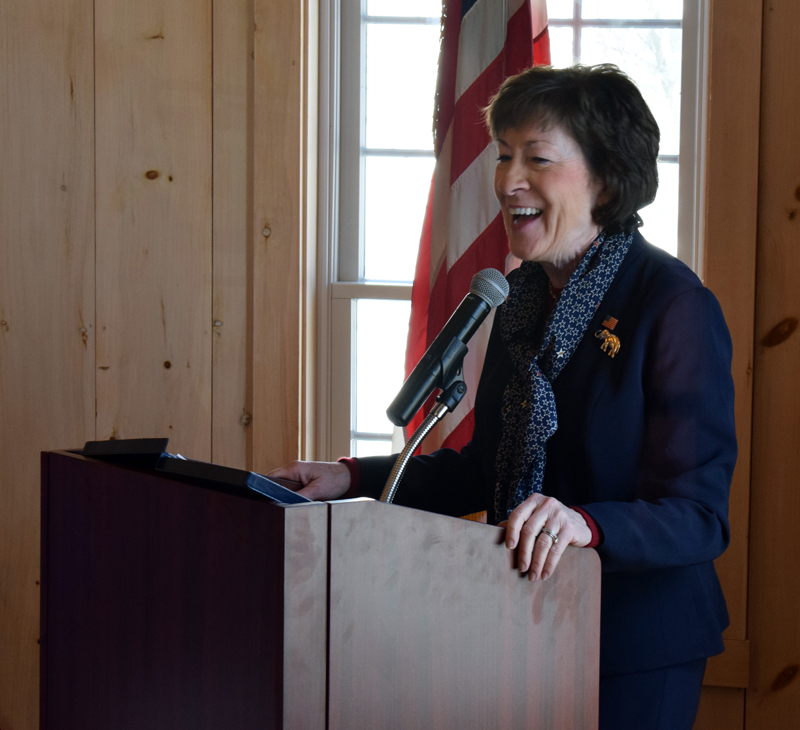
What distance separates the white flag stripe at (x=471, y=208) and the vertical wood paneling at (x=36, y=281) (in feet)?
3.37

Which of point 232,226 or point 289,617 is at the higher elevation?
point 232,226

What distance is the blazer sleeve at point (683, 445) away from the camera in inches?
39.2

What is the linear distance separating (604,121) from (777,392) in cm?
98

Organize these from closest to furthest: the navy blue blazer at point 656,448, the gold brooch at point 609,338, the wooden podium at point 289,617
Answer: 1. the wooden podium at point 289,617
2. the navy blue blazer at point 656,448
3. the gold brooch at point 609,338

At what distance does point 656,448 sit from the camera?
3.70ft

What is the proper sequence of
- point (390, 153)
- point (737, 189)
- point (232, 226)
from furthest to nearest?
point (390, 153) < point (232, 226) < point (737, 189)

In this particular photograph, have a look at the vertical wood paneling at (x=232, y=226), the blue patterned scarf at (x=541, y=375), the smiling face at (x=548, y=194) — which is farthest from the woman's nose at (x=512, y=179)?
the vertical wood paneling at (x=232, y=226)

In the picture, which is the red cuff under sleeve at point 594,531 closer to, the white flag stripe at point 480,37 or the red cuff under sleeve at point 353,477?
the red cuff under sleeve at point 353,477

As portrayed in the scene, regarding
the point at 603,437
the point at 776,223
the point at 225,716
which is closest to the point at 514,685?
the point at 225,716

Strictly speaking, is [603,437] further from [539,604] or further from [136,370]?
[136,370]

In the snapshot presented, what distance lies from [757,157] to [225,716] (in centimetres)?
178

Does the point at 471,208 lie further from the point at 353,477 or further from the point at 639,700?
the point at 639,700

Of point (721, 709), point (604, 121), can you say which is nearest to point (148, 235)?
point (604, 121)

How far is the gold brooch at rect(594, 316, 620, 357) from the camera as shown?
3.93 ft
